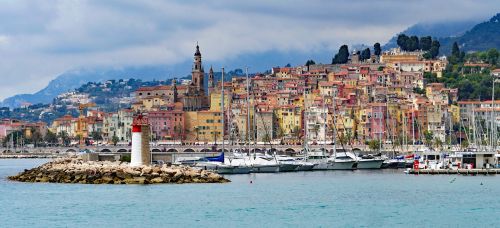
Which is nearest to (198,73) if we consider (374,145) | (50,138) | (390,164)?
(50,138)

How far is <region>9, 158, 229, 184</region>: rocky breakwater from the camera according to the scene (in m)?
49.2

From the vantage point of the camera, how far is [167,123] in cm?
13600

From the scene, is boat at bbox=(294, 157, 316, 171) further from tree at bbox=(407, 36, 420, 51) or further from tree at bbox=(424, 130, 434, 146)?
tree at bbox=(407, 36, 420, 51)

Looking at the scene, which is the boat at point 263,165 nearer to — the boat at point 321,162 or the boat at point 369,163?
the boat at point 321,162

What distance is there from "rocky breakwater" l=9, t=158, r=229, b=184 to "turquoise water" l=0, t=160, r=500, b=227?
1.04 m

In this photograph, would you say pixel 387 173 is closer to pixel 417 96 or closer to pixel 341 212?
pixel 341 212

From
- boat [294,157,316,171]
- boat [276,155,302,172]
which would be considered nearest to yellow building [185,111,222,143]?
boat [276,155,302,172]

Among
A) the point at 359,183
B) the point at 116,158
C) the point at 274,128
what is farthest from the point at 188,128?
the point at 359,183

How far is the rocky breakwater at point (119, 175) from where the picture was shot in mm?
49250

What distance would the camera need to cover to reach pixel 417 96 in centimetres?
13300

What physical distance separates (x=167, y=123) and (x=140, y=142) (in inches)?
3450

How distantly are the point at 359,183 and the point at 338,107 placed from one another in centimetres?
7235

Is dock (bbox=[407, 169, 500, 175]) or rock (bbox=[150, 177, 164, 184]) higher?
rock (bbox=[150, 177, 164, 184])

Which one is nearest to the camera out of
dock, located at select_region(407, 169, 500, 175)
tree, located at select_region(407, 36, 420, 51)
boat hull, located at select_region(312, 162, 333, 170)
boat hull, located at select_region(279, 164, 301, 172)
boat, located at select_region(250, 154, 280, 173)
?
dock, located at select_region(407, 169, 500, 175)
